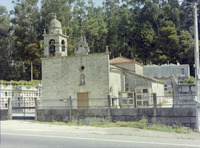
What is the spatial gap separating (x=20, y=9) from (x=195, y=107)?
164 ft

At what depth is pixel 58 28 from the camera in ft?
84.6

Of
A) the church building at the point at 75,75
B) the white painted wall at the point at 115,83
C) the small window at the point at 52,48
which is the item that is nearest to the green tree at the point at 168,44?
the white painted wall at the point at 115,83

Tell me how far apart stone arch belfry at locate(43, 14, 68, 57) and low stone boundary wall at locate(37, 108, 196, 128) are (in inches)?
334

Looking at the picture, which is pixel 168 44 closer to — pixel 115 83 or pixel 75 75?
pixel 115 83

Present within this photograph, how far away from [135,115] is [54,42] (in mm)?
13158

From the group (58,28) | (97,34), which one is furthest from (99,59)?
(97,34)

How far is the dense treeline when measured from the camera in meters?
53.7

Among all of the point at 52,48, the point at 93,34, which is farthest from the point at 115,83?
the point at 93,34

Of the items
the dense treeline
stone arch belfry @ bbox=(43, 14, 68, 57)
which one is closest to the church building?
stone arch belfry @ bbox=(43, 14, 68, 57)

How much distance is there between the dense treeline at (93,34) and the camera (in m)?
53.7

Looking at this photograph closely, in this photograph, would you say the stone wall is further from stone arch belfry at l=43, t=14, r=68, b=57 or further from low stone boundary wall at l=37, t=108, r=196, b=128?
low stone boundary wall at l=37, t=108, r=196, b=128

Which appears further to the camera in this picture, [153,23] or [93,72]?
[153,23]

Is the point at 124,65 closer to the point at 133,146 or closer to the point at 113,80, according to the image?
the point at 113,80

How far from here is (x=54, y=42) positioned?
25.3m
